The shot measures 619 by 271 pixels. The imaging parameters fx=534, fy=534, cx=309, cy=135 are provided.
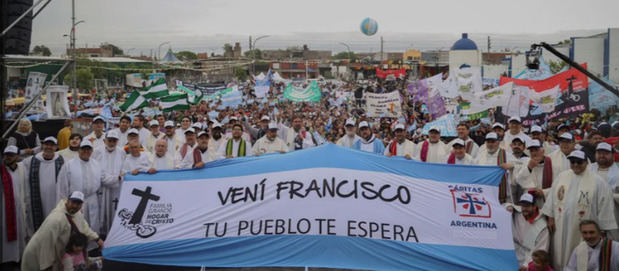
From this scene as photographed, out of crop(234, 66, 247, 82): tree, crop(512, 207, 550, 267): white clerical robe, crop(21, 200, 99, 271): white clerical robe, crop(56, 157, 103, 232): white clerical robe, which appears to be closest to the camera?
crop(21, 200, 99, 271): white clerical robe

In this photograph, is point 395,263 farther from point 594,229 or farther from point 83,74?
point 83,74

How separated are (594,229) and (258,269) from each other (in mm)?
3924

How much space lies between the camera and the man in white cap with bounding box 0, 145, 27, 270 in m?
7.16

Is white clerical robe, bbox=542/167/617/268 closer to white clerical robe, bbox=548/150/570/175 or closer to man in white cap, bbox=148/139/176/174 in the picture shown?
white clerical robe, bbox=548/150/570/175

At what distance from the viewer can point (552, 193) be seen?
6.60 meters

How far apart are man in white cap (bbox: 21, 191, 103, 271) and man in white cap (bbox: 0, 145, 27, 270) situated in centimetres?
115

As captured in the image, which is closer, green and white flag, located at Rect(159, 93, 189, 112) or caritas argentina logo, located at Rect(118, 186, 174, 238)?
caritas argentina logo, located at Rect(118, 186, 174, 238)

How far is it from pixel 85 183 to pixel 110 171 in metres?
0.66

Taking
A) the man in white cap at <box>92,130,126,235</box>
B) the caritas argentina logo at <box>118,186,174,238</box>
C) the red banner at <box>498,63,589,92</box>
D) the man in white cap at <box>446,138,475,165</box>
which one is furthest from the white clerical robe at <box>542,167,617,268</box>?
the red banner at <box>498,63,589,92</box>

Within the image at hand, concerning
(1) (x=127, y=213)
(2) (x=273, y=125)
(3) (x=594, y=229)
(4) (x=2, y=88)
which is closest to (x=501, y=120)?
(2) (x=273, y=125)

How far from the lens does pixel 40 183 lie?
25.8 ft

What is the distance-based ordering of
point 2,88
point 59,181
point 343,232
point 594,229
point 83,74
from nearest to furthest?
point 2,88 → point 594,229 → point 343,232 → point 59,181 → point 83,74

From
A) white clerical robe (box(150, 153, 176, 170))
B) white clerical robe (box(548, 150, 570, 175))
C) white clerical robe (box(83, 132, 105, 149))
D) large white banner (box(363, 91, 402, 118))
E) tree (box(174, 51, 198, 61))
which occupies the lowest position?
white clerical robe (box(150, 153, 176, 170))

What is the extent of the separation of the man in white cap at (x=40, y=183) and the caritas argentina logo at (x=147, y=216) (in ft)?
5.42
